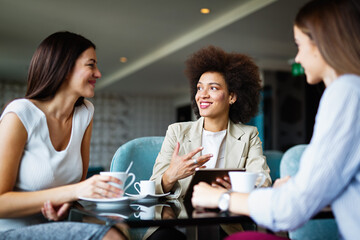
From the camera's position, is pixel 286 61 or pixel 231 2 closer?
pixel 231 2

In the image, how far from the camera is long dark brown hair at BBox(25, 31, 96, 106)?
58.1 inches

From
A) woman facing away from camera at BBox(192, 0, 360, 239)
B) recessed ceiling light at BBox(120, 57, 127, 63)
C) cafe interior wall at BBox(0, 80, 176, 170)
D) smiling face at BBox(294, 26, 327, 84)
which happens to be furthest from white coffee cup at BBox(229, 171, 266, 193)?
cafe interior wall at BBox(0, 80, 176, 170)

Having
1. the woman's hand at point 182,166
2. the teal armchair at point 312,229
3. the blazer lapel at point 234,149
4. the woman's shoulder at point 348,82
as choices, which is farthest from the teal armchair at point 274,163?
the woman's shoulder at point 348,82

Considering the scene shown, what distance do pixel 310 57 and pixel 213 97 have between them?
1.06 m

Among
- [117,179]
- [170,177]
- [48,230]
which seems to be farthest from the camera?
[170,177]

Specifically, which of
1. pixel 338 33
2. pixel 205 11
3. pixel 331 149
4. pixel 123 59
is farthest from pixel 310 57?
pixel 123 59

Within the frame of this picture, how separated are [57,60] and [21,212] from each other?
61cm

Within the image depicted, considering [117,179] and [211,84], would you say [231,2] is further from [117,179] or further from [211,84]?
[117,179]

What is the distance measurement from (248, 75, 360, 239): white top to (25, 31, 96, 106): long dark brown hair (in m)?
1.00

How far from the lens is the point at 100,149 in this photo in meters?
11.7

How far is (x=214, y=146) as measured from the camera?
1983 mm

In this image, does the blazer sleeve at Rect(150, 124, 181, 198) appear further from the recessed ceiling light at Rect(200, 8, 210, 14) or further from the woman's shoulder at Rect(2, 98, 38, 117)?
the recessed ceiling light at Rect(200, 8, 210, 14)

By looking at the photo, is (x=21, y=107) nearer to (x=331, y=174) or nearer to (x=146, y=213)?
(x=146, y=213)

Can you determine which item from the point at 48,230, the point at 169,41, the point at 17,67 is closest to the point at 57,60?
the point at 48,230
